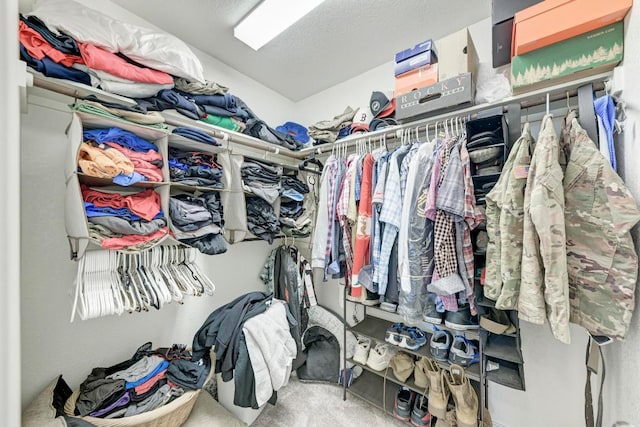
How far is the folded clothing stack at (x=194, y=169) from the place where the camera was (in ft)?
4.57

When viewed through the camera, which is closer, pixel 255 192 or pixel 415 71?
pixel 415 71

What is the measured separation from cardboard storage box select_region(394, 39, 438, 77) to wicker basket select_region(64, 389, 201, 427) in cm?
219

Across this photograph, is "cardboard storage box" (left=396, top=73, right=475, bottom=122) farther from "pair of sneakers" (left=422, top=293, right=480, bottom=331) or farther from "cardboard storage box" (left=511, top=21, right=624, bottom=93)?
"pair of sneakers" (left=422, top=293, right=480, bottom=331)

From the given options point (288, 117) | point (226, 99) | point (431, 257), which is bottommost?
point (431, 257)

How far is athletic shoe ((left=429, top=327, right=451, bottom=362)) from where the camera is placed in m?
1.39

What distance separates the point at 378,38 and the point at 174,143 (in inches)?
61.9

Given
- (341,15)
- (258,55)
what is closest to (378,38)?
(341,15)

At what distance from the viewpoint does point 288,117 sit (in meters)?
2.57

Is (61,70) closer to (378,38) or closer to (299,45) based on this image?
(299,45)

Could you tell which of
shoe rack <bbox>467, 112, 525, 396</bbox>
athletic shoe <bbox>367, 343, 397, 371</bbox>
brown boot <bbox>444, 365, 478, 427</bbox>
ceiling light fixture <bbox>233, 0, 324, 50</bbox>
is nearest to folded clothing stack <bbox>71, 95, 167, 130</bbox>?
ceiling light fixture <bbox>233, 0, 324, 50</bbox>

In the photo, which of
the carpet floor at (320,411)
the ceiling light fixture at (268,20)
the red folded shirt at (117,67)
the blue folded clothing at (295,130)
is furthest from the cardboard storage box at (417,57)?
the carpet floor at (320,411)

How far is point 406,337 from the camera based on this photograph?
5.06 feet

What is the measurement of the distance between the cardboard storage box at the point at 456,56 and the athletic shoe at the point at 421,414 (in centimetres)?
199
